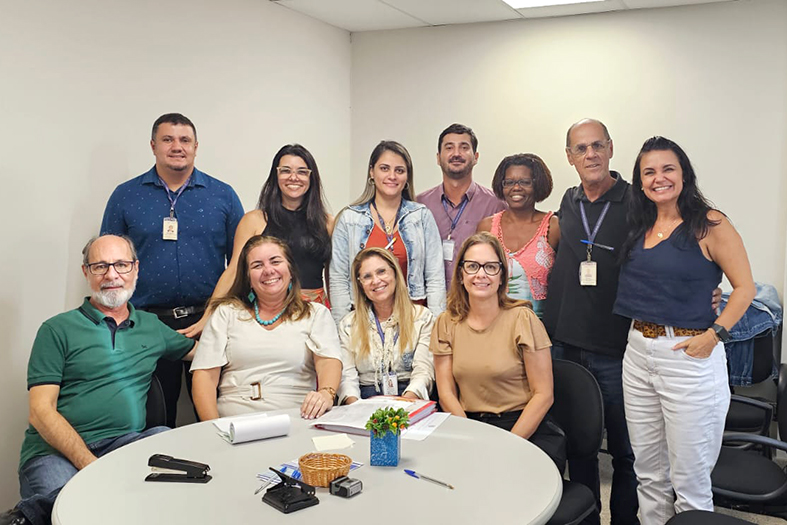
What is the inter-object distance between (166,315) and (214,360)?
77 centimetres

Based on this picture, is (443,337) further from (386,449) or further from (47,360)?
(47,360)

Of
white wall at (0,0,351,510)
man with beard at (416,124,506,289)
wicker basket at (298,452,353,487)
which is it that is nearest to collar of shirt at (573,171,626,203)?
man with beard at (416,124,506,289)

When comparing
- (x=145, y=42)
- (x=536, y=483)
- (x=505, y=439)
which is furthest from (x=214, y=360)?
(x=145, y=42)

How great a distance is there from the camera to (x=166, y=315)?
11.7ft

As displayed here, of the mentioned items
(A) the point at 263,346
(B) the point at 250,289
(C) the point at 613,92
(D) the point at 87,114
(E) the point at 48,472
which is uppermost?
(C) the point at 613,92

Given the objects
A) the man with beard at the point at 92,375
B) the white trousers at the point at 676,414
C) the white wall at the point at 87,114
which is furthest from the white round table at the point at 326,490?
the white wall at the point at 87,114

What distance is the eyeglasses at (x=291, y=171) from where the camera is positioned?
139 inches

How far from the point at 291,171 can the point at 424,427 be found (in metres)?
1.63

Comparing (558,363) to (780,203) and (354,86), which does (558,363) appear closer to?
(780,203)

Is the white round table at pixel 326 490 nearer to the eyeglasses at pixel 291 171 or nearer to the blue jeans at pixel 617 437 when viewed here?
the blue jeans at pixel 617 437

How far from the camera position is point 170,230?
11.7ft

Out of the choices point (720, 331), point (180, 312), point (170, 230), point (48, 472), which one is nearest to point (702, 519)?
point (720, 331)

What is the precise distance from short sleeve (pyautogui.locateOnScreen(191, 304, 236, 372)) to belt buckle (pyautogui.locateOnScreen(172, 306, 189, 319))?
0.63 m

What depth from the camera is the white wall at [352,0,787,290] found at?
185 inches
